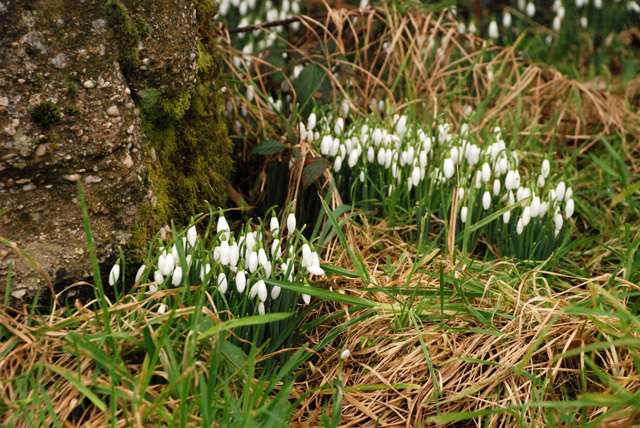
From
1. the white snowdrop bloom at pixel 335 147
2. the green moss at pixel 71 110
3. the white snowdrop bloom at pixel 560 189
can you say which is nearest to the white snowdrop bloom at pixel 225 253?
the green moss at pixel 71 110

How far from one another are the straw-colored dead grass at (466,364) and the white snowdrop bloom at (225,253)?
47cm

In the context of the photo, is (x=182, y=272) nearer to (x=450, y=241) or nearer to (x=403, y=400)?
(x=403, y=400)

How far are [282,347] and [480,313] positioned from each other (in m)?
0.73

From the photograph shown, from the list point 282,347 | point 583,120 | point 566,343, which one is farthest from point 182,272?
point 583,120

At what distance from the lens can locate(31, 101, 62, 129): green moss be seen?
1.97 m

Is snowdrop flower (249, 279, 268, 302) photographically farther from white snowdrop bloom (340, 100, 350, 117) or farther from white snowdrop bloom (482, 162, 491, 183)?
white snowdrop bloom (340, 100, 350, 117)

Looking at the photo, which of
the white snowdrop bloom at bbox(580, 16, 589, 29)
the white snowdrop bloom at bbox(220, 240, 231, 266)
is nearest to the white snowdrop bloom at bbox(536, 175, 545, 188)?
the white snowdrop bloom at bbox(220, 240, 231, 266)

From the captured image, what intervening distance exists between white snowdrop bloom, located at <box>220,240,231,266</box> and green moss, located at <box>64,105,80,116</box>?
69 cm

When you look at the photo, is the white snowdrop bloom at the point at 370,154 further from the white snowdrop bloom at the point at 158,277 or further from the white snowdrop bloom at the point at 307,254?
the white snowdrop bloom at the point at 158,277

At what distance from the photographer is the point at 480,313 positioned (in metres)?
2.18

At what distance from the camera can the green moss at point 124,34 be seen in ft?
6.75

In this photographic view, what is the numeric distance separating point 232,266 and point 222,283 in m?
0.08

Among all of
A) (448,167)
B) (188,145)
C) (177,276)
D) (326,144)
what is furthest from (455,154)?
(177,276)

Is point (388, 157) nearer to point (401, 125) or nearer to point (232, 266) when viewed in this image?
point (401, 125)
